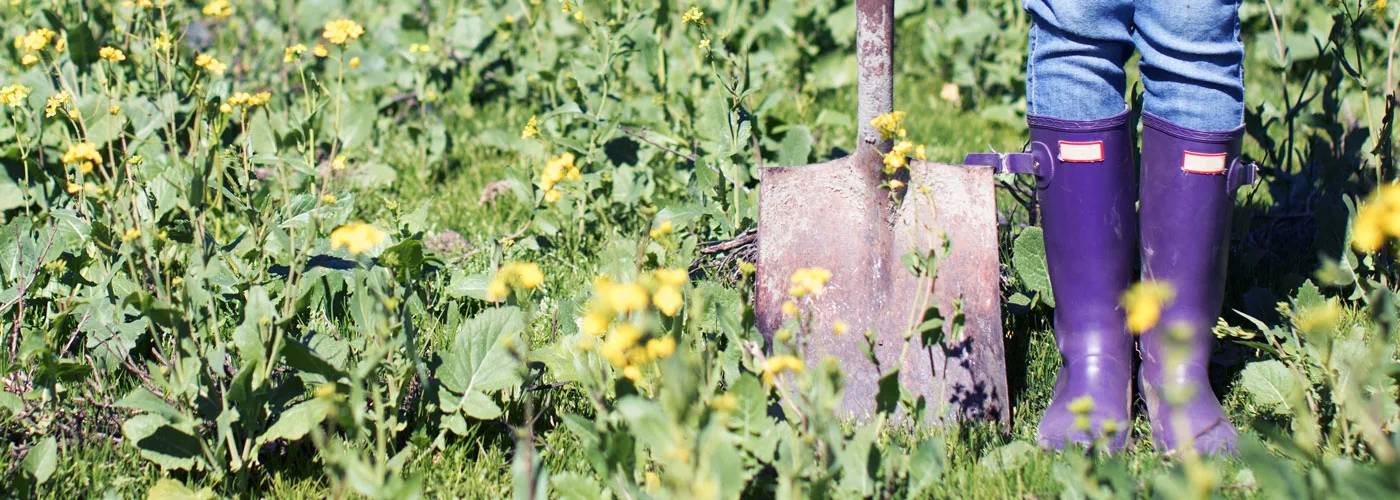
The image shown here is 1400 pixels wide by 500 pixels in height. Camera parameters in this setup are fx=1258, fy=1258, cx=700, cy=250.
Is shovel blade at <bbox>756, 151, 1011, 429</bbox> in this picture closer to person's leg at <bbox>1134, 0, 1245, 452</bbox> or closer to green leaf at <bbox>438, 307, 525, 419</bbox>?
person's leg at <bbox>1134, 0, 1245, 452</bbox>

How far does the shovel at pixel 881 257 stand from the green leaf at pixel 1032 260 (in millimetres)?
187

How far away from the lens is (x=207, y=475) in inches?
75.6

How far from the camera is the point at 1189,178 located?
2037mm

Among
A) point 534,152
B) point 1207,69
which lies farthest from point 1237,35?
point 534,152

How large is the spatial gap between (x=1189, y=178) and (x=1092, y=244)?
19 centimetres

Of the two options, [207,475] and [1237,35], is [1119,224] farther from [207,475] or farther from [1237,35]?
[207,475]

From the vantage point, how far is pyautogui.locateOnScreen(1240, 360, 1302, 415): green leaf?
2.12m

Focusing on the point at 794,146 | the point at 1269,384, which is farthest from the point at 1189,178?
the point at 794,146

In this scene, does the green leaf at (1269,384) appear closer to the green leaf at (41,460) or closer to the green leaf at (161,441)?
the green leaf at (161,441)

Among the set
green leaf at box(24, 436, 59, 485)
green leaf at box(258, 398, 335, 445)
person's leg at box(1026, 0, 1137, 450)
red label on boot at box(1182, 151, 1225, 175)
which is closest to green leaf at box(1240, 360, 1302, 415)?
person's leg at box(1026, 0, 1137, 450)

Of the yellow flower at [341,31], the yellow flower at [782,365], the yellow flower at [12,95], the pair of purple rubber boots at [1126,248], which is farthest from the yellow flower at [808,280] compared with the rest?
the yellow flower at [12,95]

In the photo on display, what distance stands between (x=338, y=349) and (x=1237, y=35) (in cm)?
151

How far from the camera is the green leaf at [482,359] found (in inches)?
79.0

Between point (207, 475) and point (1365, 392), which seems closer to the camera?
point (207, 475)
